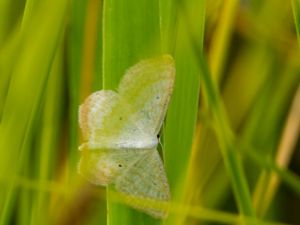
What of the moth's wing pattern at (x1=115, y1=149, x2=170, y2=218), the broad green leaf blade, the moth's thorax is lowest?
the moth's wing pattern at (x1=115, y1=149, x2=170, y2=218)

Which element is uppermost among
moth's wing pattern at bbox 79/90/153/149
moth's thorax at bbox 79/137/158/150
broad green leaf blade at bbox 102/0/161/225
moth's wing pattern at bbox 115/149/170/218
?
broad green leaf blade at bbox 102/0/161/225

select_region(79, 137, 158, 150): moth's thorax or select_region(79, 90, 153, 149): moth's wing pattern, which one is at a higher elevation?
select_region(79, 90, 153, 149): moth's wing pattern

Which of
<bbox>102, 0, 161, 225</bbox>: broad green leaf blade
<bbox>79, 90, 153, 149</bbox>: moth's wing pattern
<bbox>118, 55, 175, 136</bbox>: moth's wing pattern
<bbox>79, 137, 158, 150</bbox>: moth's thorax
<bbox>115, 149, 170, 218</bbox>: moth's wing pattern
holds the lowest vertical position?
<bbox>115, 149, 170, 218</bbox>: moth's wing pattern

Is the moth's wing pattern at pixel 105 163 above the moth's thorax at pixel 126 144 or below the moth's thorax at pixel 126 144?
below

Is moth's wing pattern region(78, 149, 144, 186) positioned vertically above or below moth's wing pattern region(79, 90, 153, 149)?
below

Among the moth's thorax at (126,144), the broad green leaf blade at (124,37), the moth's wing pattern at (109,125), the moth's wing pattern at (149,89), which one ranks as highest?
the broad green leaf blade at (124,37)

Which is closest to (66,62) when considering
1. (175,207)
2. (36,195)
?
(36,195)

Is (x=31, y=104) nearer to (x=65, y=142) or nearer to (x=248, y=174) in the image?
(x=65, y=142)
